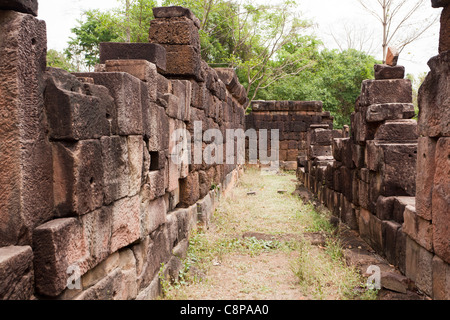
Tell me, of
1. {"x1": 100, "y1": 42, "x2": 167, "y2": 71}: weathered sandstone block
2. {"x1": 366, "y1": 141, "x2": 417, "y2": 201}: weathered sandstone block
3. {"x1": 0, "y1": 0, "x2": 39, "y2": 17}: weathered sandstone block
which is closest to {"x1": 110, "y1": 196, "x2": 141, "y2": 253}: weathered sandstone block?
{"x1": 0, "y1": 0, "x2": 39, "y2": 17}: weathered sandstone block

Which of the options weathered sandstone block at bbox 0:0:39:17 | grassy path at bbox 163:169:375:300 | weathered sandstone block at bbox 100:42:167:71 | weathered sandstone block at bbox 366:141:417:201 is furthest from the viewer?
weathered sandstone block at bbox 366:141:417:201

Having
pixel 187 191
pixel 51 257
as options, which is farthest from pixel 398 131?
pixel 51 257

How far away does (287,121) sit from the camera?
18.2 metres

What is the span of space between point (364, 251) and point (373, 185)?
928 mm

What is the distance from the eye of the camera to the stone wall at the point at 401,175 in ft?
10.9

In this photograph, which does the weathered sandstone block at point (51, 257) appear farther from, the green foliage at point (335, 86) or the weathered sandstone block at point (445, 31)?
the green foliage at point (335, 86)

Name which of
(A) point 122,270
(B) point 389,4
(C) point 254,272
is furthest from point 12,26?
(B) point 389,4

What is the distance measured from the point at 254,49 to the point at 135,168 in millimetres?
23582

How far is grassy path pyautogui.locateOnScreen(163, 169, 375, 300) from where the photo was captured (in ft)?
14.1

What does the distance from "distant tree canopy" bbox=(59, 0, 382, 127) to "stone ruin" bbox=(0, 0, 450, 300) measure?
41.7 feet

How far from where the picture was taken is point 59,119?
2.39 m

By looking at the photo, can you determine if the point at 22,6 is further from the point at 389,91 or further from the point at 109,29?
the point at 109,29

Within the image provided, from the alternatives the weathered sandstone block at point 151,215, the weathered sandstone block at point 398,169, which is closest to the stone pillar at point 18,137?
the weathered sandstone block at point 151,215

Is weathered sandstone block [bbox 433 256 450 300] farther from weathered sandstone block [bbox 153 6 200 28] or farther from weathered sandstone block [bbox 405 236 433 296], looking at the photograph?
weathered sandstone block [bbox 153 6 200 28]
